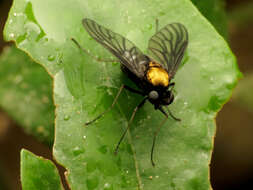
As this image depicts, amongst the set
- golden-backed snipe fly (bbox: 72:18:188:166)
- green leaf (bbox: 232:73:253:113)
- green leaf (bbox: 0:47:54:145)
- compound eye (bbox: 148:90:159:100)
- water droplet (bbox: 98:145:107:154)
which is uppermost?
golden-backed snipe fly (bbox: 72:18:188:166)

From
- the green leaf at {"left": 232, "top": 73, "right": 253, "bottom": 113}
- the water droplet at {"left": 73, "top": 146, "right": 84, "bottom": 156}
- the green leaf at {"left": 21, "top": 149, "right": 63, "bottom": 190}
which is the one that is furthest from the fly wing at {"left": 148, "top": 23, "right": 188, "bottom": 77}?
the green leaf at {"left": 232, "top": 73, "right": 253, "bottom": 113}

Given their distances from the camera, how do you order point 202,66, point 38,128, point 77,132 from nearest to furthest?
point 77,132
point 202,66
point 38,128

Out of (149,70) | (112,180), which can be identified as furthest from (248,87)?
(112,180)

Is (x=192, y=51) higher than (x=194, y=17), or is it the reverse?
(x=194, y=17)

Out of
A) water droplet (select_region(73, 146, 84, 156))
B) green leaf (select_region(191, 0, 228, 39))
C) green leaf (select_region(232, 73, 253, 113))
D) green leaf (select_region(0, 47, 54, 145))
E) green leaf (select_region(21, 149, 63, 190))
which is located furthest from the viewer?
green leaf (select_region(232, 73, 253, 113))

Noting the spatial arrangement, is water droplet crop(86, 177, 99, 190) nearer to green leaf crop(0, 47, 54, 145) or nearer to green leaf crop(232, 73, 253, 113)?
→ green leaf crop(0, 47, 54, 145)

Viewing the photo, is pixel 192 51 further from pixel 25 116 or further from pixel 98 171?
pixel 25 116

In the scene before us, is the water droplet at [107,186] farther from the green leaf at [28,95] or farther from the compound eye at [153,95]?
the green leaf at [28,95]

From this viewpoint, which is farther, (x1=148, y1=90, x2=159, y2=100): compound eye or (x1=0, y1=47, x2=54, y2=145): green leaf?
(x1=0, y1=47, x2=54, y2=145): green leaf
